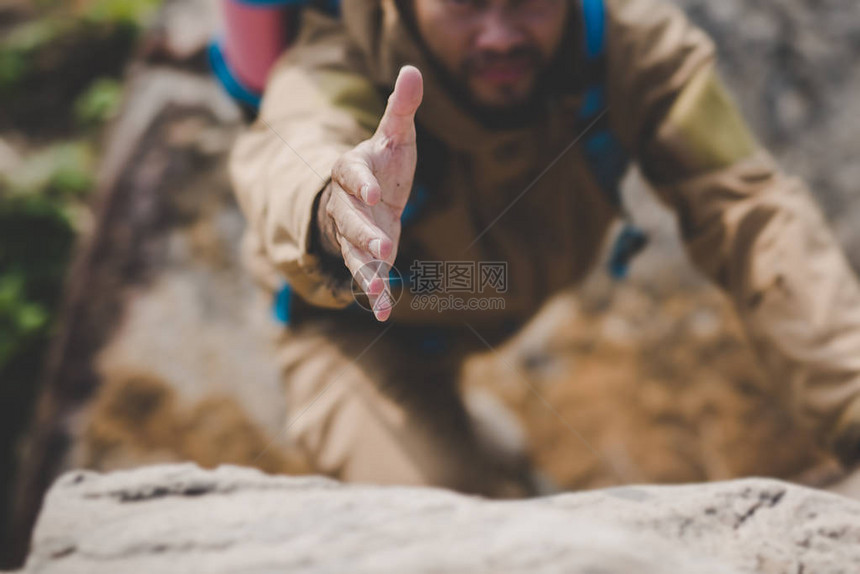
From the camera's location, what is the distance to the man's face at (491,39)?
0.72 m

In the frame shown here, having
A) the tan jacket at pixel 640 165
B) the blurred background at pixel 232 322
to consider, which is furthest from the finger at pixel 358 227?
the blurred background at pixel 232 322

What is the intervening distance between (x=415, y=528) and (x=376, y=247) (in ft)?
0.93

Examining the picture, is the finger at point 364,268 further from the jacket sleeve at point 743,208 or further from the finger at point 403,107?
the jacket sleeve at point 743,208

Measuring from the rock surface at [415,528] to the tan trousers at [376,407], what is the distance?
0.78 ft

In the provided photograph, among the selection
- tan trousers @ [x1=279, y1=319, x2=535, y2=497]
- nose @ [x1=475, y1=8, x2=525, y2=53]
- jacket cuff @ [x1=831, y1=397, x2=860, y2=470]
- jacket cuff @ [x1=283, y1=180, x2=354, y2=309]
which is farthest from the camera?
tan trousers @ [x1=279, y1=319, x2=535, y2=497]

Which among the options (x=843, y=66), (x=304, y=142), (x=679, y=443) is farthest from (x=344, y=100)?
(x=843, y=66)

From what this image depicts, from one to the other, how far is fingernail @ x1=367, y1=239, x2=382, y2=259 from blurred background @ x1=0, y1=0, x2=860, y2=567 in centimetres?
91

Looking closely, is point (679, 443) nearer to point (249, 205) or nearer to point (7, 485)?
point (249, 205)

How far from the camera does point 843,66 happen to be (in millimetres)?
1604

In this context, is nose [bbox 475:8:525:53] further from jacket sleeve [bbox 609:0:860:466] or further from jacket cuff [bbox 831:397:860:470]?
jacket cuff [bbox 831:397:860:470]

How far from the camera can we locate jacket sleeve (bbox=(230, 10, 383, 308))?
62 centimetres

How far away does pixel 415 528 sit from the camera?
61cm

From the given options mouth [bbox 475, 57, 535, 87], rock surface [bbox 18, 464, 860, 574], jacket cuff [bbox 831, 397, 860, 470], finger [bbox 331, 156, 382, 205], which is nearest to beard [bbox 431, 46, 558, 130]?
mouth [bbox 475, 57, 535, 87]

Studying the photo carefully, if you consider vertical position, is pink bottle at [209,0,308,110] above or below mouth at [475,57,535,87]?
above
